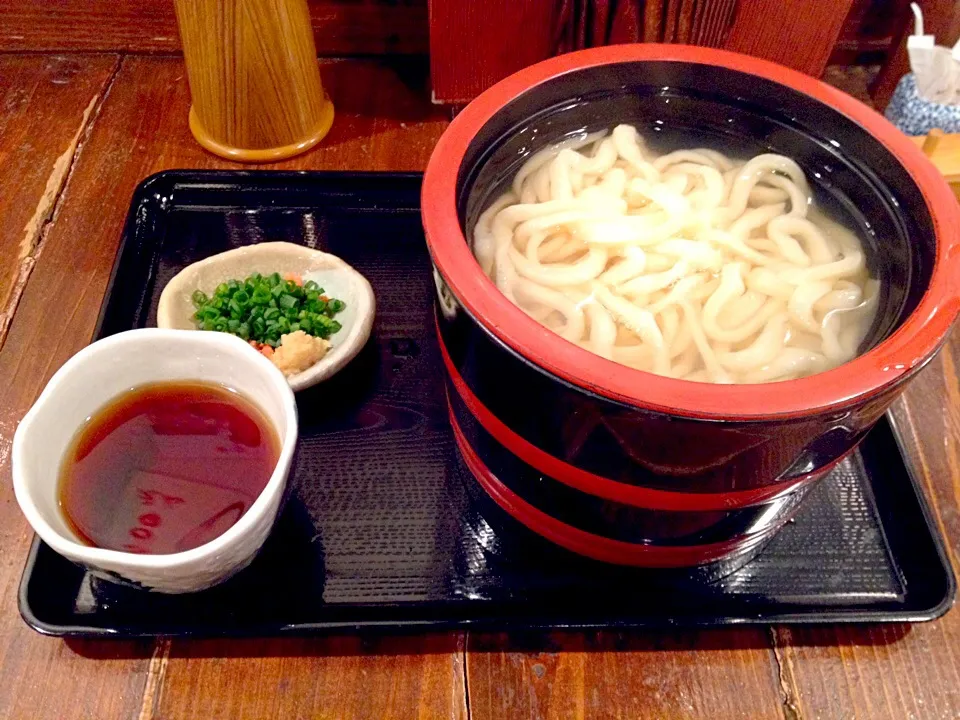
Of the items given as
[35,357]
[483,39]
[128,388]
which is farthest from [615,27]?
[35,357]

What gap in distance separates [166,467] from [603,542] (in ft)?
1.99

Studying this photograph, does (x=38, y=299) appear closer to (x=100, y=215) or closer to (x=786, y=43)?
(x=100, y=215)

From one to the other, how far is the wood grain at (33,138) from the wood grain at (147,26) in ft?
0.14

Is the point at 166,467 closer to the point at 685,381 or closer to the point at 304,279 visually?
the point at 304,279

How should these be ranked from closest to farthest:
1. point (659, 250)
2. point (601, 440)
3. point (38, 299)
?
1. point (601, 440)
2. point (659, 250)
3. point (38, 299)

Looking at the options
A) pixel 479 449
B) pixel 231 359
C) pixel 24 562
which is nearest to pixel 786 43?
pixel 479 449

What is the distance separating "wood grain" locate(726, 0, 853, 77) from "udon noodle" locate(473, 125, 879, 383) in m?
0.52

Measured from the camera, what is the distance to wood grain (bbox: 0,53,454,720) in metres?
0.92

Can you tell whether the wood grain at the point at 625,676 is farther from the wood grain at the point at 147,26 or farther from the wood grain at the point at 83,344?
the wood grain at the point at 147,26

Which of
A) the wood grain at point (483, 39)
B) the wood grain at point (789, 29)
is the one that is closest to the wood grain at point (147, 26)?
the wood grain at point (483, 39)

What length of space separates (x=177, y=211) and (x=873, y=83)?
168 centimetres

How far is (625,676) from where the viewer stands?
95 cm

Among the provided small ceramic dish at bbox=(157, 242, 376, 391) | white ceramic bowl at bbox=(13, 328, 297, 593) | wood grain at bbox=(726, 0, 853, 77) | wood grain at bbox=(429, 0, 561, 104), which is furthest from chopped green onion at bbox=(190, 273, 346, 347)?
wood grain at bbox=(726, 0, 853, 77)

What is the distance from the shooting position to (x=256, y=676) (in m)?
0.93
